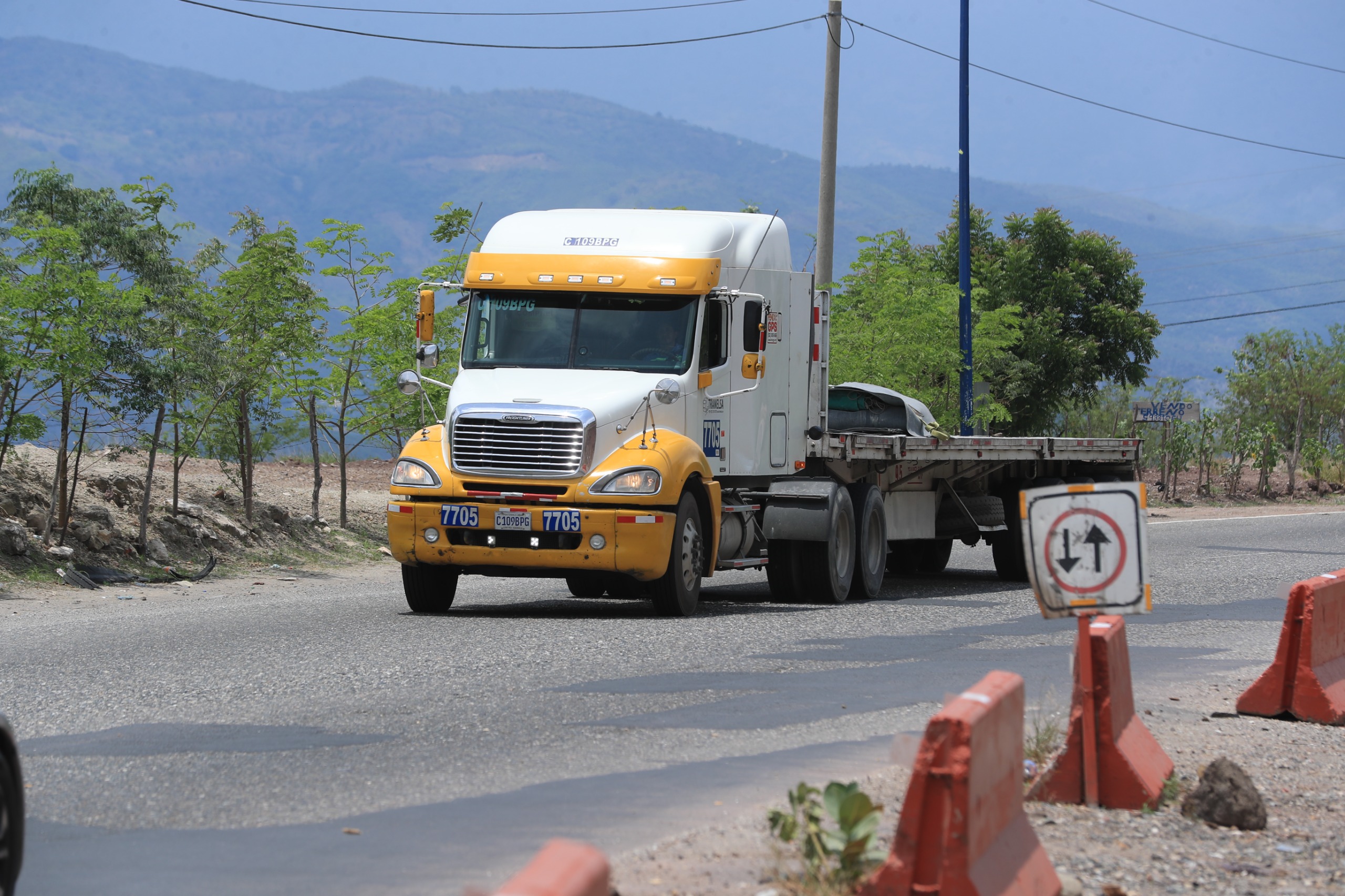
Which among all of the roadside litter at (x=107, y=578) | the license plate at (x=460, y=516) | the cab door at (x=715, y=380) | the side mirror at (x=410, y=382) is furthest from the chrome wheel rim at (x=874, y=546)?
the roadside litter at (x=107, y=578)

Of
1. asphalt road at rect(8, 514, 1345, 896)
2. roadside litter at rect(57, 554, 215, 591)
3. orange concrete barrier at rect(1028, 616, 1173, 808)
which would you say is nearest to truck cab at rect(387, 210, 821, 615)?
asphalt road at rect(8, 514, 1345, 896)

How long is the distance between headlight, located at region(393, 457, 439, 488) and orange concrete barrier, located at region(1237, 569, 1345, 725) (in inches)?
262

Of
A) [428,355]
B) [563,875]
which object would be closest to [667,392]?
[428,355]

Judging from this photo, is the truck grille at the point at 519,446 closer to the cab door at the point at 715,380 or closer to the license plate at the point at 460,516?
the license plate at the point at 460,516

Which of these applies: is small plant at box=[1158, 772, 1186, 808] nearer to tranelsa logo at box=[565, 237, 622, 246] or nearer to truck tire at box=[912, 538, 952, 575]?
tranelsa logo at box=[565, 237, 622, 246]

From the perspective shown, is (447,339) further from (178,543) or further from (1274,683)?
(1274,683)

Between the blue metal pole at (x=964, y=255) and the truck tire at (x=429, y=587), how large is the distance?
48.3 ft

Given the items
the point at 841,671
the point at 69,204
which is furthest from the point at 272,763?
the point at 69,204

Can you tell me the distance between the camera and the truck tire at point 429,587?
42.4ft

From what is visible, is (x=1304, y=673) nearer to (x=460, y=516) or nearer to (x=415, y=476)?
(x=460, y=516)

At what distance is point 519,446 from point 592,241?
236 centimetres

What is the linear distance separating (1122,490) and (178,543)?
1518 centimetres

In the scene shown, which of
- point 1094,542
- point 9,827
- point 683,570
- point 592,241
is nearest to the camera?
point 9,827

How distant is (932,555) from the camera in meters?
19.7
